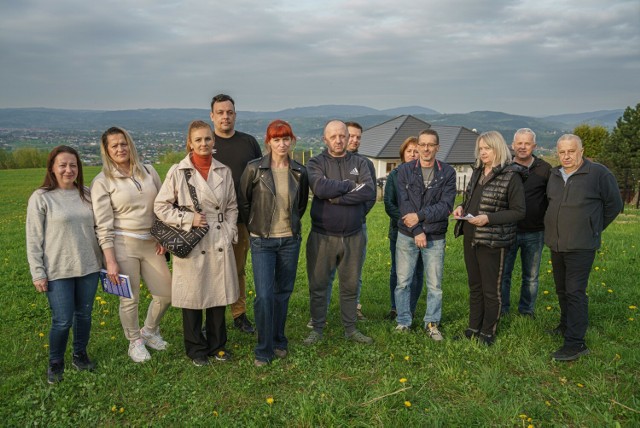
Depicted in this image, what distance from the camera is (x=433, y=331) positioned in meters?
5.07

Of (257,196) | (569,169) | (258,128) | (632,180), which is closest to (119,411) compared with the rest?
(257,196)

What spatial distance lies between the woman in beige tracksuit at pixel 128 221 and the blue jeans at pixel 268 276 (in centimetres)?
95

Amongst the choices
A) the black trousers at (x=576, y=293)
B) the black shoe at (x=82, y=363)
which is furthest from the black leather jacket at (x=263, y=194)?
the black trousers at (x=576, y=293)

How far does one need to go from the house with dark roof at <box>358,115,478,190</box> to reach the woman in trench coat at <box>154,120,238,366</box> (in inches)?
1267

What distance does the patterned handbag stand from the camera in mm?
4133

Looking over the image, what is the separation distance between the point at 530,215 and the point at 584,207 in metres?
0.77

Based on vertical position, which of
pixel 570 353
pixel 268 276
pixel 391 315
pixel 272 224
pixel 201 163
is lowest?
pixel 391 315

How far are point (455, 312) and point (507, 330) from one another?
90cm

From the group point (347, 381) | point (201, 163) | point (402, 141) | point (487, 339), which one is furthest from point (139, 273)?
point (402, 141)

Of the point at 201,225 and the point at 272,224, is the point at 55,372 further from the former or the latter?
the point at 272,224

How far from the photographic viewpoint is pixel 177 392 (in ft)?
12.8

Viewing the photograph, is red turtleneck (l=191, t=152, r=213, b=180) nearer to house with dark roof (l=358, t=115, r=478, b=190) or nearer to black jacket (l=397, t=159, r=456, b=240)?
black jacket (l=397, t=159, r=456, b=240)

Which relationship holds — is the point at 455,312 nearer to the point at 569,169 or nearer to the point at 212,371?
the point at 569,169

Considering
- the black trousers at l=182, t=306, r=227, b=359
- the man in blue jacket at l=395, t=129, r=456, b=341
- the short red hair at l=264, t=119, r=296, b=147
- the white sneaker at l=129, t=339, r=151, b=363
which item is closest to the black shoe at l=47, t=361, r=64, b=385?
the white sneaker at l=129, t=339, r=151, b=363
